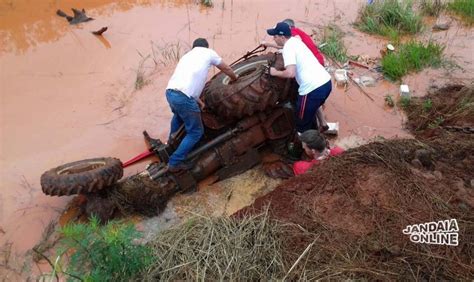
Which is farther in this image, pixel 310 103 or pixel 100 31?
pixel 100 31

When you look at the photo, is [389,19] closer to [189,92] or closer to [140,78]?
[140,78]

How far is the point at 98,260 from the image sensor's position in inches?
136

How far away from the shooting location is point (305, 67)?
568cm

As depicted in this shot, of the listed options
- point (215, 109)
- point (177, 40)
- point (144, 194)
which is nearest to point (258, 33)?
point (177, 40)

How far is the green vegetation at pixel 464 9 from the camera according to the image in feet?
31.4

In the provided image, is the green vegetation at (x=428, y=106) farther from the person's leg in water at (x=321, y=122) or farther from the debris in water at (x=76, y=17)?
the debris in water at (x=76, y=17)

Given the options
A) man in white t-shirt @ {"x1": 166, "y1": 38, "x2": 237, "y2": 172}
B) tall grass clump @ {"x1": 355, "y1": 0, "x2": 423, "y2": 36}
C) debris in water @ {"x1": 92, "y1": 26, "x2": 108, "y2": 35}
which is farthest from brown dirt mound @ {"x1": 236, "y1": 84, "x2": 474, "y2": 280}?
debris in water @ {"x1": 92, "y1": 26, "x2": 108, "y2": 35}

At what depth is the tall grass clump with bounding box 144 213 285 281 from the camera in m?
3.84

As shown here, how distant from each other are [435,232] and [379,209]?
19.9 inches

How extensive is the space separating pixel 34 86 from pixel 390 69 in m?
6.27

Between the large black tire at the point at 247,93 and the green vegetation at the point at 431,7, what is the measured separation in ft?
18.3

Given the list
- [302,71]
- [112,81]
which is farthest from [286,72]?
[112,81]

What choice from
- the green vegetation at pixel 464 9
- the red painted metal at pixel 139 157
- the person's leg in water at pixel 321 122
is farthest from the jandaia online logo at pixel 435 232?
the green vegetation at pixel 464 9

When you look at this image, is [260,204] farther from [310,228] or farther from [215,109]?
[215,109]
